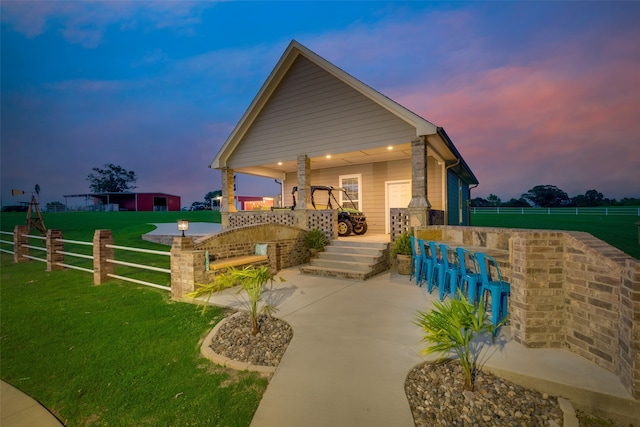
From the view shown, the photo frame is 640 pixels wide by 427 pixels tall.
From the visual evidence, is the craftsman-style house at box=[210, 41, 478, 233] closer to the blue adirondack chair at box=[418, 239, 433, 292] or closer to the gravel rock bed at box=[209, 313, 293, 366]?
the blue adirondack chair at box=[418, 239, 433, 292]

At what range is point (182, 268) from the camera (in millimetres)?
5691

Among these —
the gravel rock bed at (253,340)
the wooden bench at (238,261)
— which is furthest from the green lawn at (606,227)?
the wooden bench at (238,261)

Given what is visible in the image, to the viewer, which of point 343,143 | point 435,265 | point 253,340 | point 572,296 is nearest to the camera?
point 572,296

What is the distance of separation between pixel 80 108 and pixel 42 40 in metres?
12.5

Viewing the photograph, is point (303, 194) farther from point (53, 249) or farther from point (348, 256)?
point (53, 249)

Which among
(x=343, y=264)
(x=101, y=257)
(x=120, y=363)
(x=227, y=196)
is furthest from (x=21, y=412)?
(x=227, y=196)

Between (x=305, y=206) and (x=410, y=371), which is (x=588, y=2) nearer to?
(x=305, y=206)

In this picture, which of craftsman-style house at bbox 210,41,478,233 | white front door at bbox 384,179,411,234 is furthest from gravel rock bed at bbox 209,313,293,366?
white front door at bbox 384,179,411,234

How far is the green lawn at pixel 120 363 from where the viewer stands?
244 cm

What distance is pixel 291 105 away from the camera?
1062 centimetres

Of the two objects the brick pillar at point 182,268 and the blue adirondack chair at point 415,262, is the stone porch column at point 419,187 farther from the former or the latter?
the brick pillar at point 182,268

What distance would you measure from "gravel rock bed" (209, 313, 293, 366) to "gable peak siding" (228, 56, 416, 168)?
7.04 metres

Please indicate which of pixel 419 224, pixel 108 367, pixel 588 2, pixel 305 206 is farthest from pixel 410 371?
pixel 588 2

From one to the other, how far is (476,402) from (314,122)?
380 inches
